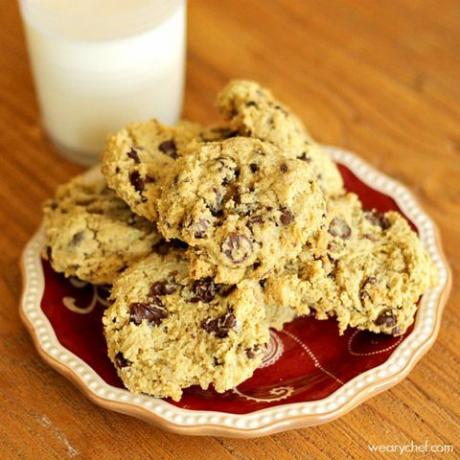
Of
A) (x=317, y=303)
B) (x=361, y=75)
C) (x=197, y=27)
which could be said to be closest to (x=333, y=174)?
(x=317, y=303)

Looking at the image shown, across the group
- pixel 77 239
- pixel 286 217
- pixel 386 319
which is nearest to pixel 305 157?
pixel 286 217

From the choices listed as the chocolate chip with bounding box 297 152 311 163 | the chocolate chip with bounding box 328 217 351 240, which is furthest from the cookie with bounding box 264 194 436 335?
the chocolate chip with bounding box 297 152 311 163

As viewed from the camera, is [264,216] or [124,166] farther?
[124,166]

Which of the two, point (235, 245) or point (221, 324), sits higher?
point (235, 245)

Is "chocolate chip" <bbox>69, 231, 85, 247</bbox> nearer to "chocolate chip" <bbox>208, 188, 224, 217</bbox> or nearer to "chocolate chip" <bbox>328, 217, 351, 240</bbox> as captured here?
"chocolate chip" <bbox>208, 188, 224, 217</bbox>

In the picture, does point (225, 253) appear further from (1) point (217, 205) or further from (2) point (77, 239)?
(2) point (77, 239)

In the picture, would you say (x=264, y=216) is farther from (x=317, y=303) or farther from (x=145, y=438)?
(x=145, y=438)

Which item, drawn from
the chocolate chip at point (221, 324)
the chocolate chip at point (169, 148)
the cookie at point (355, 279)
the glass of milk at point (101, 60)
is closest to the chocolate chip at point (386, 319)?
the cookie at point (355, 279)
